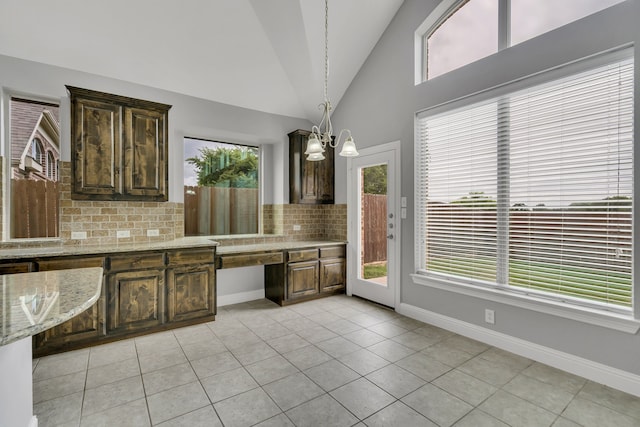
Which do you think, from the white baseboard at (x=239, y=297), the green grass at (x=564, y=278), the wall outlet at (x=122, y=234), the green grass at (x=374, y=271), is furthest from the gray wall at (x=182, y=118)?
the green grass at (x=564, y=278)

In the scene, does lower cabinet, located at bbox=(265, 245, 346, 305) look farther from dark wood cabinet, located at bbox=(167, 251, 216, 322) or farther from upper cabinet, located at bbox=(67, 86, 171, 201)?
upper cabinet, located at bbox=(67, 86, 171, 201)

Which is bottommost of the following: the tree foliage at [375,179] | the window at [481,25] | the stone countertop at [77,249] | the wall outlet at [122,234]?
the stone countertop at [77,249]

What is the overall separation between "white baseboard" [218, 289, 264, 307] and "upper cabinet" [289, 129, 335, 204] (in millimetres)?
1479

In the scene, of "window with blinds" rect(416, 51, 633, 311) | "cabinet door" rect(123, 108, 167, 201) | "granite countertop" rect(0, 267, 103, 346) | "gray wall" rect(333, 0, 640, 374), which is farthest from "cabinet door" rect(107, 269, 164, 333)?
"window with blinds" rect(416, 51, 633, 311)

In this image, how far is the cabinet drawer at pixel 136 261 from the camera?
9.95 ft

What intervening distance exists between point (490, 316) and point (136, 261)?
3567 millimetres

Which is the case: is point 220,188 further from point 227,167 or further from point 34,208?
point 34,208

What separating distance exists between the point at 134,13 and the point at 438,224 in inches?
152

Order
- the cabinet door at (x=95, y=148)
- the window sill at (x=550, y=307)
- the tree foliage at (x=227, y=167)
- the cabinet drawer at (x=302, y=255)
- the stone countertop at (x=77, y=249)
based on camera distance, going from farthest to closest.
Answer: the tree foliage at (x=227, y=167)
the cabinet drawer at (x=302, y=255)
the cabinet door at (x=95, y=148)
the stone countertop at (x=77, y=249)
the window sill at (x=550, y=307)

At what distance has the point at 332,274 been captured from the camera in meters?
4.57

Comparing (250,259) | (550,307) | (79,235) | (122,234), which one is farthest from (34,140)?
(550,307)

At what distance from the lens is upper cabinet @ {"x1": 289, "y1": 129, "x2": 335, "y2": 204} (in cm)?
464

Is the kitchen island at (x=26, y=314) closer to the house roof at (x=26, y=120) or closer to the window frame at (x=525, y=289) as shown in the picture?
the house roof at (x=26, y=120)

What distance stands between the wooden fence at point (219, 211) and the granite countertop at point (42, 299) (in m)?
2.35
